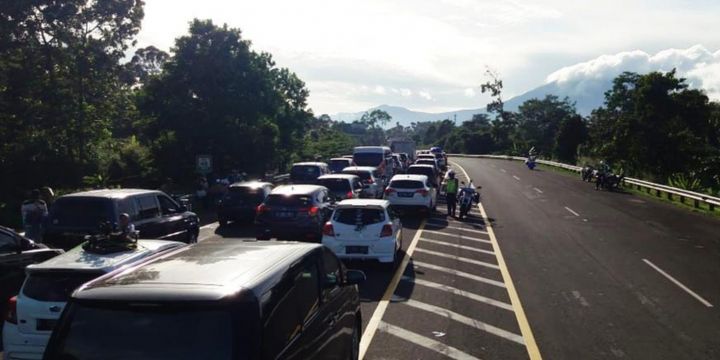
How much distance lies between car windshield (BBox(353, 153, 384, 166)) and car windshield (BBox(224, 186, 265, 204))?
13518mm

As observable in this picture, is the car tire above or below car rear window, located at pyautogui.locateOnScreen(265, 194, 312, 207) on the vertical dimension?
below

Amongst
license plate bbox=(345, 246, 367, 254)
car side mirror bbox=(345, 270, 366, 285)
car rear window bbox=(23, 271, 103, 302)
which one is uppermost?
car side mirror bbox=(345, 270, 366, 285)

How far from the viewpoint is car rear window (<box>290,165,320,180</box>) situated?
1127 inches

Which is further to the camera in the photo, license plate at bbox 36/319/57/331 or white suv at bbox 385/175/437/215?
white suv at bbox 385/175/437/215

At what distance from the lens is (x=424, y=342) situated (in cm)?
894

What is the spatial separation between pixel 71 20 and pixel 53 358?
30167mm

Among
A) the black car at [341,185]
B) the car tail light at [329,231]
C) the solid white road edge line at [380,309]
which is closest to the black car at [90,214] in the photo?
the car tail light at [329,231]

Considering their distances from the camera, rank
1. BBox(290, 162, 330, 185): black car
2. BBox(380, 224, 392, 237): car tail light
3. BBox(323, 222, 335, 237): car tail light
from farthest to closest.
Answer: BBox(290, 162, 330, 185): black car, BBox(323, 222, 335, 237): car tail light, BBox(380, 224, 392, 237): car tail light

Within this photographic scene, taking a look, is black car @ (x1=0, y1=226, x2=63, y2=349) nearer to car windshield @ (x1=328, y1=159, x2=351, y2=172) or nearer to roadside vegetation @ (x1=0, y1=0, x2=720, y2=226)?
roadside vegetation @ (x1=0, y1=0, x2=720, y2=226)

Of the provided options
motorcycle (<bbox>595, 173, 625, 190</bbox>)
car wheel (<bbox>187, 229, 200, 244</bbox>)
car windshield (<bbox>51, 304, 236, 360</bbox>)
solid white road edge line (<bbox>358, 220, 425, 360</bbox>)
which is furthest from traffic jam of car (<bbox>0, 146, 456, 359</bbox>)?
motorcycle (<bbox>595, 173, 625, 190</bbox>)

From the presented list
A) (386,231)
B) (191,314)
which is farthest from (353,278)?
(386,231)

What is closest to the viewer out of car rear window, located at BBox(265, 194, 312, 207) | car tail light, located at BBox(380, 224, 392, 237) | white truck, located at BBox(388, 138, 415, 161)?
car tail light, located at BBox(380, 224, 392, 237)

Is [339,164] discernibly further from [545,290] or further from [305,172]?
[545,290]

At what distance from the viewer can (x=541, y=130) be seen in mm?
111375
